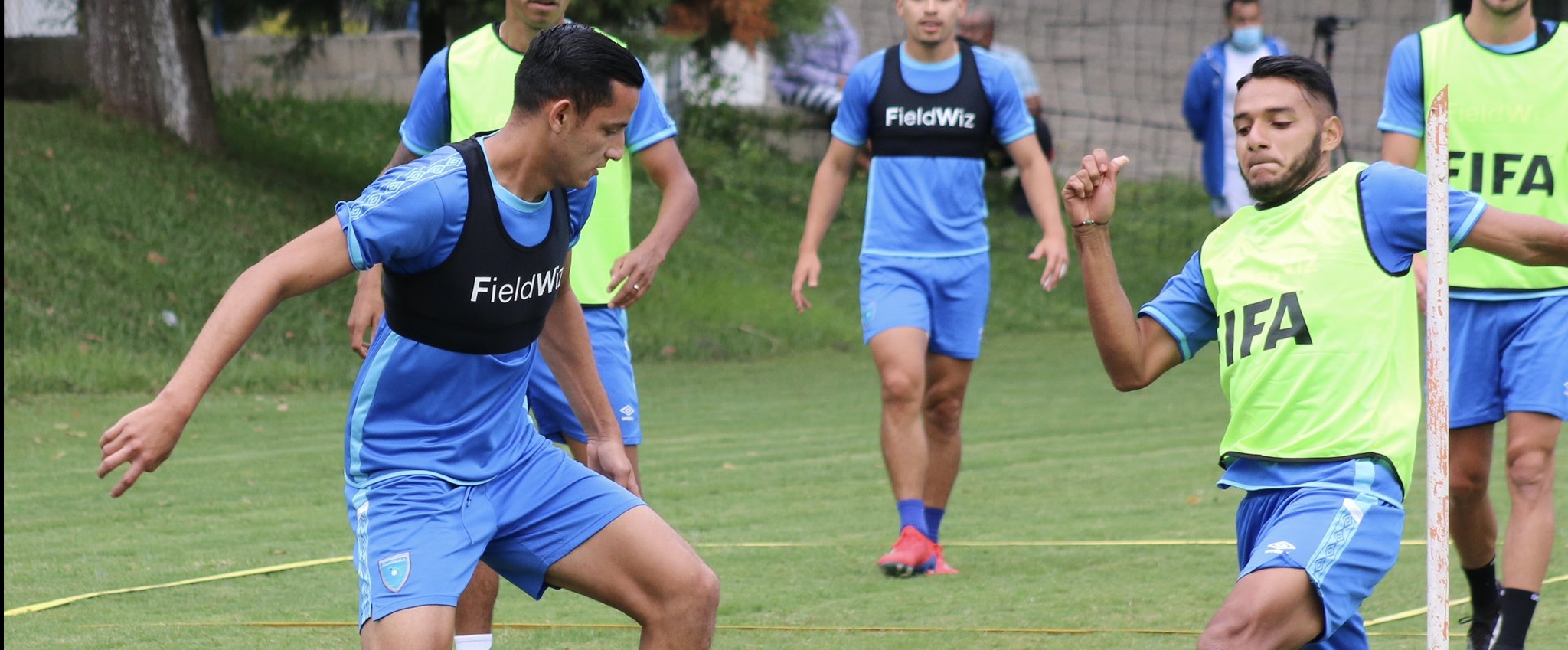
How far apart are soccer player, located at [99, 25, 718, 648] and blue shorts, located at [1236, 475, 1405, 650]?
48.1 inches

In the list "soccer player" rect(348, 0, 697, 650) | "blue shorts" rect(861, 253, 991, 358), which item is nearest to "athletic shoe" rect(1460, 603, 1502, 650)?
"blue shorts" rect(861, 253, 991, 358)

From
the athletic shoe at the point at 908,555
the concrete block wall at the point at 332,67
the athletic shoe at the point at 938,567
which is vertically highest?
the concrete block wall at the point at 332,67

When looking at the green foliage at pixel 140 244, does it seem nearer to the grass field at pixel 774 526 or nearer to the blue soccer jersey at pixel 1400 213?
the grass field at pixel 774 526

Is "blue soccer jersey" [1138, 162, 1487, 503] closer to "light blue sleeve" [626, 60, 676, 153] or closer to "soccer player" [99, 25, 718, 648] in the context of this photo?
"soccer player" [99, 25, 718, 648]

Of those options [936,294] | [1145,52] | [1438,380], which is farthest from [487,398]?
[1145,52]

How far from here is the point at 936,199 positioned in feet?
23.7

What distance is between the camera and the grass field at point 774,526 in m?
5.89

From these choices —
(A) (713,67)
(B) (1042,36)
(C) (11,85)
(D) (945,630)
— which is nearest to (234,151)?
(C) (11,85)

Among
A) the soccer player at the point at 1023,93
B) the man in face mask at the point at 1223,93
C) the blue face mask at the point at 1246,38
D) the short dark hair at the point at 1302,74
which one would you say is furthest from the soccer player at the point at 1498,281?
the soccer player at the point at 1023,93

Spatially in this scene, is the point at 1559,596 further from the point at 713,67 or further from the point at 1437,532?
the point at 713,67

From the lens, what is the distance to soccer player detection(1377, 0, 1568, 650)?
5348 mm

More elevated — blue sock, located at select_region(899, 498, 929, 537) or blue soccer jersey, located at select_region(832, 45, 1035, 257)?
blue soccer jersey, located at select_region(832, 45, 1035, 257)

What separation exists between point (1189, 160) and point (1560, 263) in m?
20.4

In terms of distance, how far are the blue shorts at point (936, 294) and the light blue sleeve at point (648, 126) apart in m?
1.63
